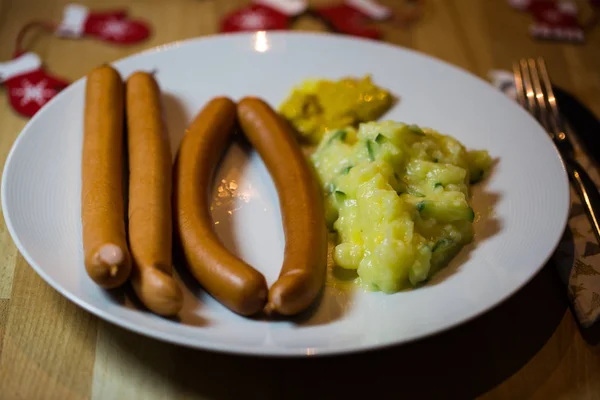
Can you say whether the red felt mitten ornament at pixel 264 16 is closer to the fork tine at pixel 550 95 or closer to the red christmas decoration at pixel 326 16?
the red christmas decoration at pixel 326 16

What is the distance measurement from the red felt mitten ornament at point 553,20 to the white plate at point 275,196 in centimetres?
119

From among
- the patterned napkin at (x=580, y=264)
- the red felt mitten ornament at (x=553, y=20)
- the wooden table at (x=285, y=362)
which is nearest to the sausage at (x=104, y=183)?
the wooden table at (x=285, y=362)

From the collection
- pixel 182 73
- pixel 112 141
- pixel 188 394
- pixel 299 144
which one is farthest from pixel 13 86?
pixel 188 394

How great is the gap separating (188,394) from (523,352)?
102 centimetres

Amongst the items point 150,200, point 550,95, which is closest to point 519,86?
point 550,95

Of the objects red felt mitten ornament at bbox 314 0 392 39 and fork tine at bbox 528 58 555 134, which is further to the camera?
red felt mitten ornament at bbox 314 0 392 39

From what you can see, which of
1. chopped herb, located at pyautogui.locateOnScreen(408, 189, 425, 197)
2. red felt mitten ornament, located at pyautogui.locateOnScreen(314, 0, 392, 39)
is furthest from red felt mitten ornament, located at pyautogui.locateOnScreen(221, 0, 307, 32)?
chopped herb, located at pyautogui.locateOnScreen(408, 189, 425, 197)

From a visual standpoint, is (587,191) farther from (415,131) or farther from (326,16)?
(326,16)

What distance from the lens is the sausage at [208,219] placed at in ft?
5.38

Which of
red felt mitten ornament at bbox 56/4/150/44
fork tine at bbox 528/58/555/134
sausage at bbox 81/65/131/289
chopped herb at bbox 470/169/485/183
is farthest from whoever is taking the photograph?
red felt mitten ornament at bbox 56/4/150/44

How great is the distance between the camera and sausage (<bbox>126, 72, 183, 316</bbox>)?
5.28ft

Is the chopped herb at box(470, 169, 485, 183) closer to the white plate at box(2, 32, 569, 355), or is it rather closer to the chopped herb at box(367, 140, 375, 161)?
the white plate at box(2, 32, 569, 355)

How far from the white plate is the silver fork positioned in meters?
0.21

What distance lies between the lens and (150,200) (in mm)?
1810
